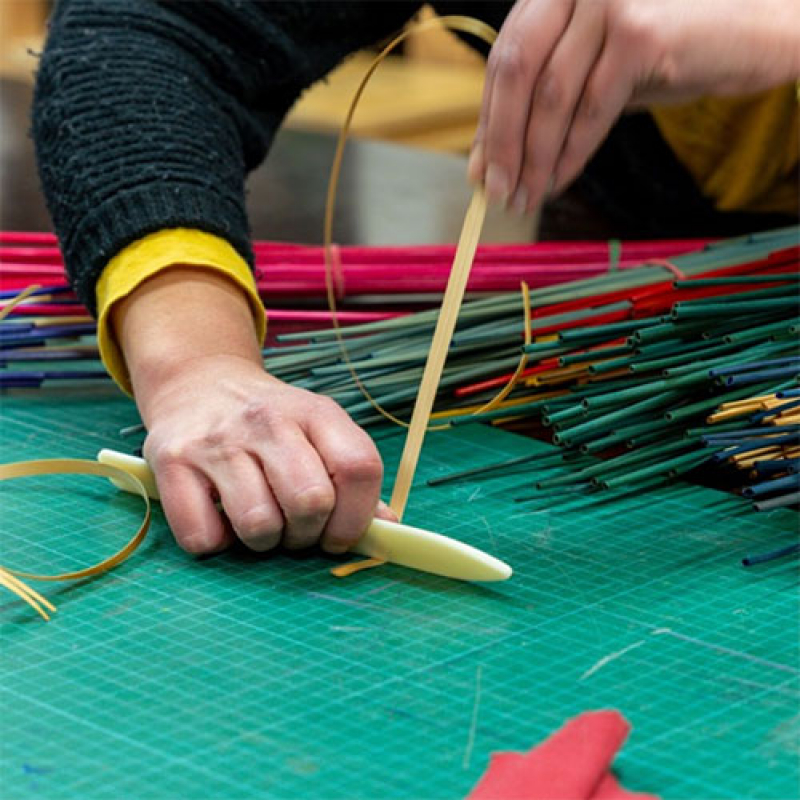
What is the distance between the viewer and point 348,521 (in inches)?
29.8

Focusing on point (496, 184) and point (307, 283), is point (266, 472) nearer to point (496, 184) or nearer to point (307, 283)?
point (496, 184)

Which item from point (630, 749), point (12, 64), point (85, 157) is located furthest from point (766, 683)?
point (12, 64)

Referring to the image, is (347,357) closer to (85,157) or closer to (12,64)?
(85,157)

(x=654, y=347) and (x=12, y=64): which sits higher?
(x=654, y=347)

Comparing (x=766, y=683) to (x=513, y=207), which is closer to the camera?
(x=766, y=683)

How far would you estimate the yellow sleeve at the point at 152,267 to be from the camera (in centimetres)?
98

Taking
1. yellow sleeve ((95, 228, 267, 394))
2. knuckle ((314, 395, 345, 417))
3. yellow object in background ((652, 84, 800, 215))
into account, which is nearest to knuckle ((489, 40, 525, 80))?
knuckle ((314, 395, 345, 417))

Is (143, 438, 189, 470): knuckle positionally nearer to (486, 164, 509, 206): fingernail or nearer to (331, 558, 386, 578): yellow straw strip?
(331, 558, 386, 578): yellow straw strip

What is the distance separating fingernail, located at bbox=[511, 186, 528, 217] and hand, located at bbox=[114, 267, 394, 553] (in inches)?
6.4

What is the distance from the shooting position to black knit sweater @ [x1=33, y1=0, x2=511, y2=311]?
1.03 metres

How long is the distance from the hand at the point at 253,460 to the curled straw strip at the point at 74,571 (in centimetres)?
2

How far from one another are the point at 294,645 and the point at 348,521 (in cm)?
11

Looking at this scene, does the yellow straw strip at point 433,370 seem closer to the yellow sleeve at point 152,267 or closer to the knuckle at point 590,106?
the knuckle at point 590,106

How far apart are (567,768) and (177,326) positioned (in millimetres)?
489
